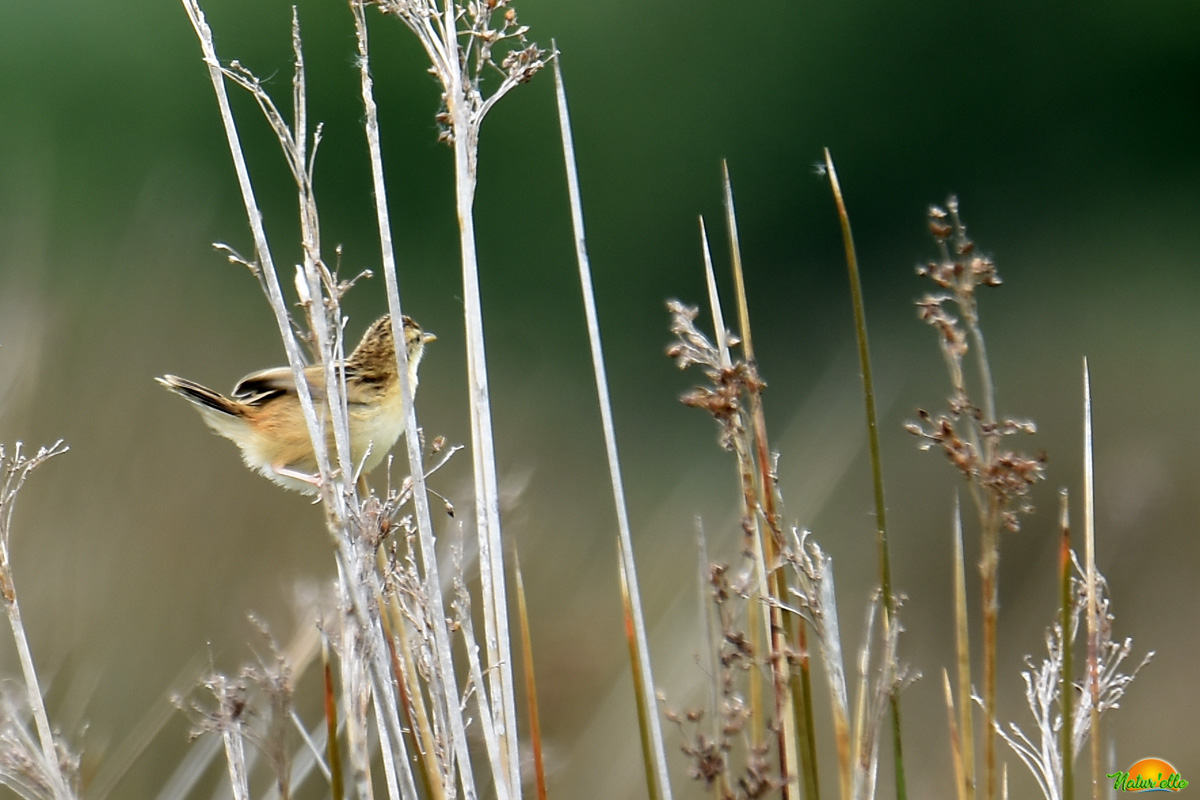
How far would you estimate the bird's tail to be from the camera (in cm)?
262

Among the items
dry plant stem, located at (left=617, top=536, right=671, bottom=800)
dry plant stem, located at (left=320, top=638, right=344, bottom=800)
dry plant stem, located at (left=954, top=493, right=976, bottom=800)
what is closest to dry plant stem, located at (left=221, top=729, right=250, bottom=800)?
dry plant stem, located at (left=320, top=638, right=344, bottom=800)

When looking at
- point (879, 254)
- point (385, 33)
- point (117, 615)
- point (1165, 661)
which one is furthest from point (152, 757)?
point (879, 254)

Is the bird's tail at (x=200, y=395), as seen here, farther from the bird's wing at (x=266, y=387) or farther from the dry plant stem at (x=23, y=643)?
the dry plant stem at (x=23, y=643)

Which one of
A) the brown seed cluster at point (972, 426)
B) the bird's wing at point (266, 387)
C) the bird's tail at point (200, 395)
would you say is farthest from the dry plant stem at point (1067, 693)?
the bird's tail at point (200, 395)

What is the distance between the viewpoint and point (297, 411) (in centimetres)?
290

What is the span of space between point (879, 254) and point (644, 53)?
3653 mm

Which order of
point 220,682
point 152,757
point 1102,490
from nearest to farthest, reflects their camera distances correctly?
point 220,682
point 152,757
point 1102,490

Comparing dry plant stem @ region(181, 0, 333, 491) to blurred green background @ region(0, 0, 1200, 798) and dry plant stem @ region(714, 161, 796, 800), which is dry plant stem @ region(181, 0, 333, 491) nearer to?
dry plant stem @ region(714, 161, 796, 800)

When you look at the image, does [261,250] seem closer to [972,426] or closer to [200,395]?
[972,426]

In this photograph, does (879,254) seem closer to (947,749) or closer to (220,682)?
(947,749)

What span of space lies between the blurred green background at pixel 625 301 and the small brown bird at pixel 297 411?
37 cm

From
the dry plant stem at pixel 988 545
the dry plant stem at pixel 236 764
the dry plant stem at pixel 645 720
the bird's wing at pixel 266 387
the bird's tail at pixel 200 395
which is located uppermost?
the bird's wing at pixel 266 387

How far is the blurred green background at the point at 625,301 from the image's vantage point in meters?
3.96

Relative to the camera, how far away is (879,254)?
13.5 meters
